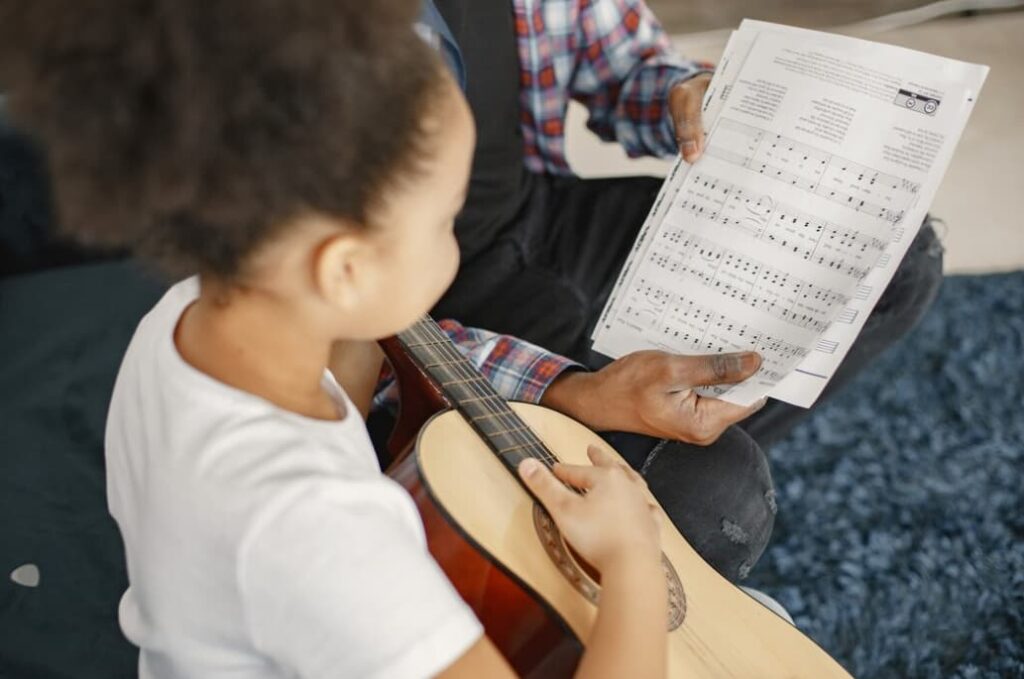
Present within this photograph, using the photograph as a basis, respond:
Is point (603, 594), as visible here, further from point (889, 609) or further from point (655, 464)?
point (889, 609)

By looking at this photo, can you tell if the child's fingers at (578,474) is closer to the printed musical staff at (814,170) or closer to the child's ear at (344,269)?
the child's ear at (344,269)

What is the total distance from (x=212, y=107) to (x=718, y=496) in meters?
0.67

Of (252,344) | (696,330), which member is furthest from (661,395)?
Result: (252,344)

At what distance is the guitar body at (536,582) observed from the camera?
0.70m

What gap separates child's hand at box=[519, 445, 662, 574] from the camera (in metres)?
0.67

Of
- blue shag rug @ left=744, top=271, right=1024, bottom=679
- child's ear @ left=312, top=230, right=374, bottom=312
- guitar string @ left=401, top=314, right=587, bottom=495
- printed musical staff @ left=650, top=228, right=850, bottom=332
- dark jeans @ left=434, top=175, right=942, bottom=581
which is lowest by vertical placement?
blue shag rug @ left=744, top=271, right=1024, bottom=679

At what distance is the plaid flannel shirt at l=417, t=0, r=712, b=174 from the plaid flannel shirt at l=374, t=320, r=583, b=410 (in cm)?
33

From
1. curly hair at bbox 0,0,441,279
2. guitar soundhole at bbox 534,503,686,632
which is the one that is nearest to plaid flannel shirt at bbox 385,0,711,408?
guitar soundhole at bbox 534,503,686,632

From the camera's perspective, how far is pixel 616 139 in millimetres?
1204

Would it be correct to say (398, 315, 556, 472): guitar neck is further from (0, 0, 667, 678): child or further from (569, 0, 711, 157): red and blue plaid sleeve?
(569, 0, 711, 157): red and blue plaid sleeve

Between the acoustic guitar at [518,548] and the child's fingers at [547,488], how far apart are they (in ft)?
0.11

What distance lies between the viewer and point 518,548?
0.73 m

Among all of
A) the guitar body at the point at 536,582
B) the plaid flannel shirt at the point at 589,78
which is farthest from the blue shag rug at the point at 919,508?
the plaid flannel shirt at the point at 589,78

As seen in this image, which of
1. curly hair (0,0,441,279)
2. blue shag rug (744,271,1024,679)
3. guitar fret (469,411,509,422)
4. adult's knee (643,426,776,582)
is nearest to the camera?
curly hair (0,0,441,279)
